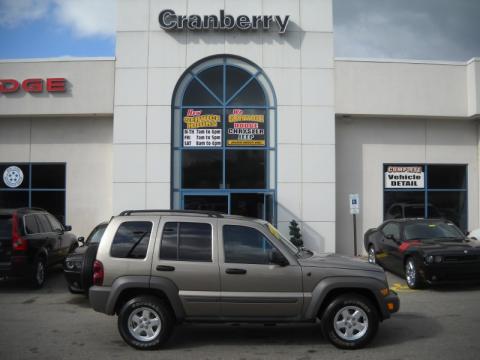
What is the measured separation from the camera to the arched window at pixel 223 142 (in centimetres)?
1561

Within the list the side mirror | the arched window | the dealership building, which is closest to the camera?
the side mirror

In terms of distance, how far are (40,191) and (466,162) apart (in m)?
15.3

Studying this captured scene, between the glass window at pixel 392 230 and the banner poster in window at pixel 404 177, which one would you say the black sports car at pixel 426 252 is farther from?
the banner poster in window at pixel 404 177

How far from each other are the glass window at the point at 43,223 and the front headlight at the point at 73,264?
266 centimetres

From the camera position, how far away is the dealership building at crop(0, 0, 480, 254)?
1546 centimetres

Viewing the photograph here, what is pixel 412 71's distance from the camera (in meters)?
16.3

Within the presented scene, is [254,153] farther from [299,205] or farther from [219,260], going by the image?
[219,260]

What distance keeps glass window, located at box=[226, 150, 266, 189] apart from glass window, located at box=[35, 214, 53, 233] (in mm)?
5800

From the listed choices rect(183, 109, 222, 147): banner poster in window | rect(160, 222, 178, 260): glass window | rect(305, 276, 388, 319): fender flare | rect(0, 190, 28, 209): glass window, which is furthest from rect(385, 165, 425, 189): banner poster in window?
rect(0, 190, 28, 209): glass window

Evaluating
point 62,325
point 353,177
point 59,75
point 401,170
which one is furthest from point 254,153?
point 62,325

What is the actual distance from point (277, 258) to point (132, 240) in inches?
76.6

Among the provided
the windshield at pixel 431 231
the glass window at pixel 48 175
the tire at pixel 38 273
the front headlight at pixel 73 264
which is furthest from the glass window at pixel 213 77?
the front headlight at pixel 73 264

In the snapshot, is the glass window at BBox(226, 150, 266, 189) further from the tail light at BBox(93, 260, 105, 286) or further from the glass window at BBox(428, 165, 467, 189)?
the tail light at BBox(93, 260, 105, 286)

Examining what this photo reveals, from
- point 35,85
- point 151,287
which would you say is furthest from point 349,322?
point 35,85
